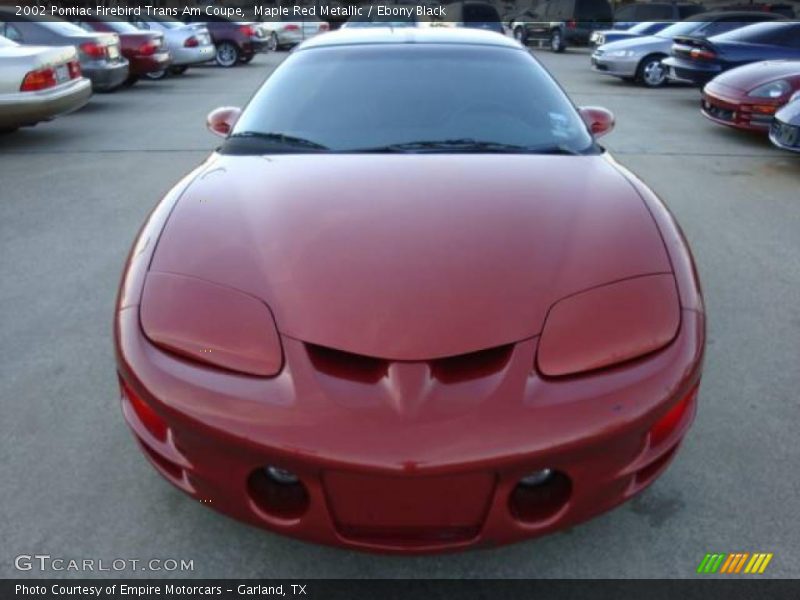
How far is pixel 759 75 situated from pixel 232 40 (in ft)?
41.5

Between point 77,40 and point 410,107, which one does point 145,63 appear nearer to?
point 77,40

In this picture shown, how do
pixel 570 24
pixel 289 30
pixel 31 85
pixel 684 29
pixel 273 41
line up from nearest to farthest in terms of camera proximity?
pixel 31 85 → pixel 684 29 → pixel 570 24 → pixel 273 41 → pixel 289 30

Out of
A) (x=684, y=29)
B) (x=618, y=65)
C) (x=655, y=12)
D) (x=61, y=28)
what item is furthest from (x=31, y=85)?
(x=655, y=12)

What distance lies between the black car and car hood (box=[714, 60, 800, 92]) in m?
13.2

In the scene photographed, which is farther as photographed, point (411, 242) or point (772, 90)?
point (772, 90)

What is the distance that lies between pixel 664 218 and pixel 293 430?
144 cm

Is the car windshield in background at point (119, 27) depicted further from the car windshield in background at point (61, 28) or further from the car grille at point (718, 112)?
the car grille at point (718, 112)

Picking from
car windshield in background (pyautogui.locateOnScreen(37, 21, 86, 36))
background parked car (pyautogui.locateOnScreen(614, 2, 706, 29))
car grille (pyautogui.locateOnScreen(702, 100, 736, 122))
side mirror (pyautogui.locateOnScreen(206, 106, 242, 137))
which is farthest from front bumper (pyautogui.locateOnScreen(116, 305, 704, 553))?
background parked car (pyautogui.locateOnScreen(614, 2, 706, 29))

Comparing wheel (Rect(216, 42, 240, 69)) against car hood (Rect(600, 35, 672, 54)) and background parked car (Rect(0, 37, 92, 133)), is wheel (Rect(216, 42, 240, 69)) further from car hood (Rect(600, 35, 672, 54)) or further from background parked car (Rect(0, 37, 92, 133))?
background parked car (Rect(0, 37, 92, 133))

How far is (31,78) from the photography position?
22.1 feet

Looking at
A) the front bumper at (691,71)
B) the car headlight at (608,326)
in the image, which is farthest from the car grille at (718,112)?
the car headlight at (608,326)

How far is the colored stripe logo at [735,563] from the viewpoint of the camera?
1.87 meters

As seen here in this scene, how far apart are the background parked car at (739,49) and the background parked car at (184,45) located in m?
9.55

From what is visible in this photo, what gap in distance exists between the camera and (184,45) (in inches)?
552
